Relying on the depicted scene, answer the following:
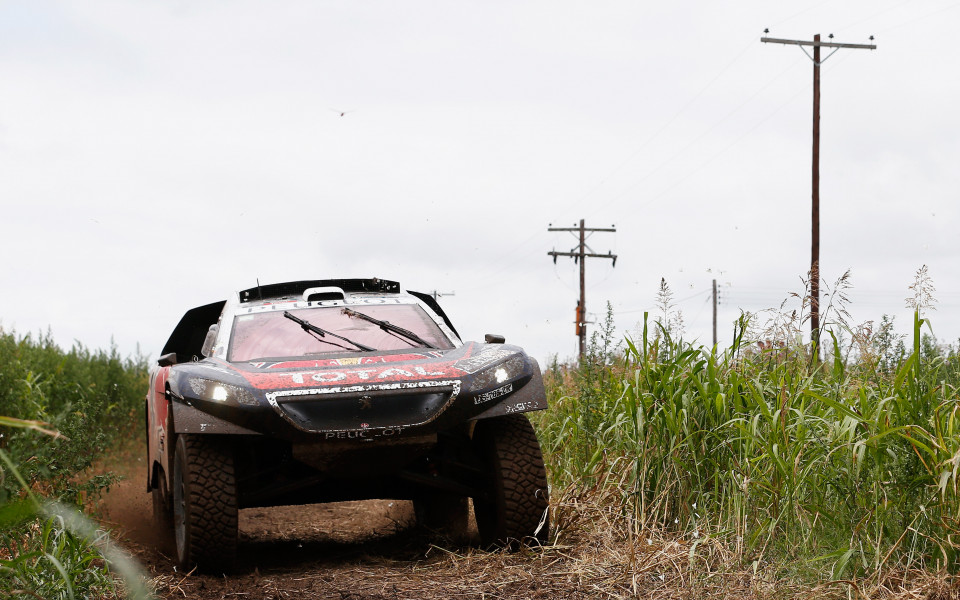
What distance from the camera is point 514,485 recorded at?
18.4 ft

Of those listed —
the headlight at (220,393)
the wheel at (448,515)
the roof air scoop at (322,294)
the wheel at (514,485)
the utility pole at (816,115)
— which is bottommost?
the wheel at (448,515)

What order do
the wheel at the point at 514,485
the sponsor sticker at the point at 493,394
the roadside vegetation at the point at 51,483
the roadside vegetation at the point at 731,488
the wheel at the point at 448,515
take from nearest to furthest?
the roadside vegetation at the point at 51,483 < the roadside vegetation at the point at 731,488 < the sponsor sticker at the point at 493,394 < the wheel at the point at 514,485 < the wheel at the point at 448,515

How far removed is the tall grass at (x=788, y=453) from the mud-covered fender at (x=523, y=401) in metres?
0.52

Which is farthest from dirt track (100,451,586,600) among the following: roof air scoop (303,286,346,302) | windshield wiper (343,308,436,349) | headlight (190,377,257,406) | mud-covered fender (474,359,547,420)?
roof air scoop (303,286,346,302)

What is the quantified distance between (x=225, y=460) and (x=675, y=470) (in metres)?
2.57

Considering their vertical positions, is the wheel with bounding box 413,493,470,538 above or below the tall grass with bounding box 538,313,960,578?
below

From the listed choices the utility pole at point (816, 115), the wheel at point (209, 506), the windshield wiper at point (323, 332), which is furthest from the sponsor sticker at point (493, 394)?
the utility pole at point (816, 115)

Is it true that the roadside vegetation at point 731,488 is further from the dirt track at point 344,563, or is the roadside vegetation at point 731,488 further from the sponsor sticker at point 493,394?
the sponsor sticker at point 493,394

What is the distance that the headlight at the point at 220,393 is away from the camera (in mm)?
5223

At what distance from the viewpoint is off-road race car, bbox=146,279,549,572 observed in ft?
17.3

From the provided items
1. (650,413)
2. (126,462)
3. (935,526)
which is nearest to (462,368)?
(650,413)

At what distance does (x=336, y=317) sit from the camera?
6.76 meters

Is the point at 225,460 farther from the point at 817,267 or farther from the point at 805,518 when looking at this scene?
the point at 817,267

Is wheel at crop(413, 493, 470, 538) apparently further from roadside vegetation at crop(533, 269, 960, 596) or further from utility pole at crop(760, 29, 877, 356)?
utility pole at crop(760, 29, 877, 356)
